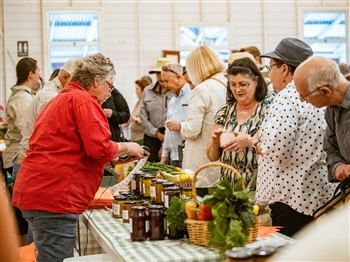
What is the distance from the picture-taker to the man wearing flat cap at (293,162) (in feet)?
10.6

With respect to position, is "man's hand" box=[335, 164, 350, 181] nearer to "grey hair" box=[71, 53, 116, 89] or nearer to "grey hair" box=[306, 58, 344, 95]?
"grey hair" box=[306, 58, 344, 95]

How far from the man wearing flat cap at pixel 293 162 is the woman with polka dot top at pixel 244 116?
363 mm

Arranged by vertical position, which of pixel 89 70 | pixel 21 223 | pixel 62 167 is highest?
pixel 89 70

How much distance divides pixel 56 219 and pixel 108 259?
37 centimetres

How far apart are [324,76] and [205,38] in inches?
345

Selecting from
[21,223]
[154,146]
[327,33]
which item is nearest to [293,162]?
[21,223]

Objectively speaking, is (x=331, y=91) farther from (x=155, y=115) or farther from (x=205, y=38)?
(x=205, y=38)

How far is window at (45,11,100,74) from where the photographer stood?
1111 centimetres

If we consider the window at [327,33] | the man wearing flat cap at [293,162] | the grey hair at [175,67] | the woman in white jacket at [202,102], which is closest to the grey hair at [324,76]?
the man wearing flat cap at [293,162]

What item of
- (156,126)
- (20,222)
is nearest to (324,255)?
(20,222)

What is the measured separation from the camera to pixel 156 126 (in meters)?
7.25

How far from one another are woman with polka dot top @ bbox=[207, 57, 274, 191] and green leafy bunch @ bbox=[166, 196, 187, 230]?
94cm

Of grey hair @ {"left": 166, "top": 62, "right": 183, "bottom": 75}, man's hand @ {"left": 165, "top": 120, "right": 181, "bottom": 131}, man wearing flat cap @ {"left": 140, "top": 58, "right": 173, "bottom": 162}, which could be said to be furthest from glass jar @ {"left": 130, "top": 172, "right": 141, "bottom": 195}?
man wearing flat cap @ {"left": 140, "top": 58, "right": 173, "bottom": 162}

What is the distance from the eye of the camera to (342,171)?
9.66 ft
